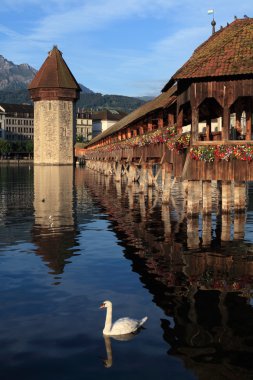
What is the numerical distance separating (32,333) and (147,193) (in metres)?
27.0

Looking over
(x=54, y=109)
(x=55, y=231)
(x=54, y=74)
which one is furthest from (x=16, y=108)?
(x=55, y=231)

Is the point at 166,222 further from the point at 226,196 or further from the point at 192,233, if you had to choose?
the point at 192,233

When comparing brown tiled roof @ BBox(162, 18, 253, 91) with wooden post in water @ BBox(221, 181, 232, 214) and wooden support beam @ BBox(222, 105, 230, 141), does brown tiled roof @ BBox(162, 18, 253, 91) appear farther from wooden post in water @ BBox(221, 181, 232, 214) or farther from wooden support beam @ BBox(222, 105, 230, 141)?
wooden post in water @ BBox(221, 181, 232, 214)

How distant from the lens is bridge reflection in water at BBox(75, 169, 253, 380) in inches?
298

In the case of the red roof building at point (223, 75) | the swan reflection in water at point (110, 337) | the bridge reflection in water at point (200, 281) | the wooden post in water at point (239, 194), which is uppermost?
the red roof building at point (223, 75)

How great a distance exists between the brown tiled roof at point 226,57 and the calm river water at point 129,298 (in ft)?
17.8

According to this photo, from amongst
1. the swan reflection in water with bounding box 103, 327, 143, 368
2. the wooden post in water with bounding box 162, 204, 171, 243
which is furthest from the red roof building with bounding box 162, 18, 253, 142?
the swan reflection in water with bounding box 103, 327, 143, 368

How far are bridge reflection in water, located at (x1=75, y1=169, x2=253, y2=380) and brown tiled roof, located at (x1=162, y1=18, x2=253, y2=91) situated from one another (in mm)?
5453

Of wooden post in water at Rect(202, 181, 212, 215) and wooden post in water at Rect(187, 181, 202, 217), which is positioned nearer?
wooden post in water at Rect(187, 181, 202, 217)

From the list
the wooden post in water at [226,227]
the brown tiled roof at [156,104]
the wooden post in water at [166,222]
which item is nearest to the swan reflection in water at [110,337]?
the wooden post in water at [166,222]

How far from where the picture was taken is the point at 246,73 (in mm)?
16719

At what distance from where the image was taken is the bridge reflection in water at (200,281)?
7.56 meters

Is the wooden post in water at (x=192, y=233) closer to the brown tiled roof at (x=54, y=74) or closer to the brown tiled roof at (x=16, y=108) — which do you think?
the brown tiled roof at (x=54, y=74)

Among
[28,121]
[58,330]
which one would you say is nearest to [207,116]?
[58,330]
